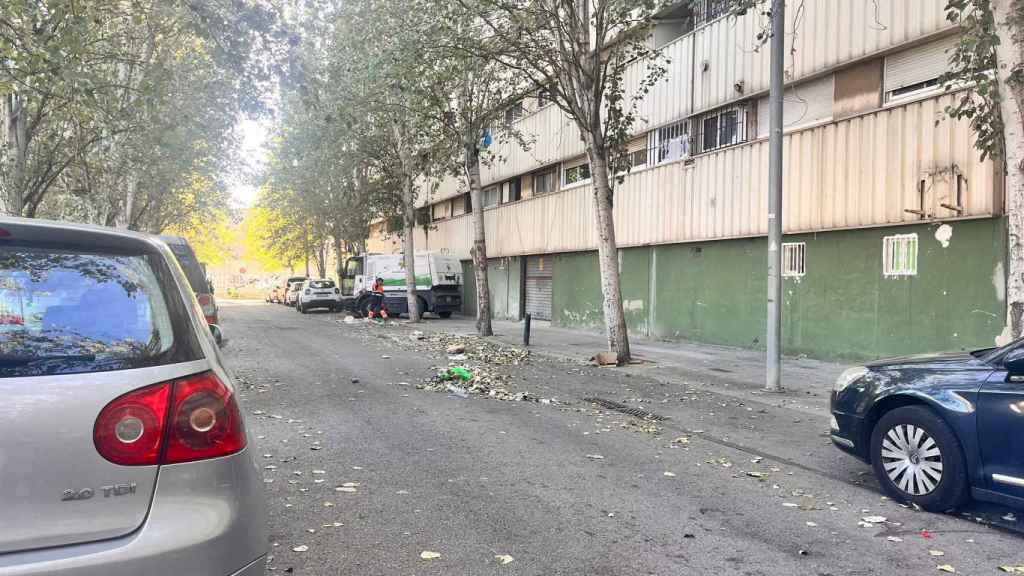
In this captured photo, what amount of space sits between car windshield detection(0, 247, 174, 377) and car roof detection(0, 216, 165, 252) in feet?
0.14

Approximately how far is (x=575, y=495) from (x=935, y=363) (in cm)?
277

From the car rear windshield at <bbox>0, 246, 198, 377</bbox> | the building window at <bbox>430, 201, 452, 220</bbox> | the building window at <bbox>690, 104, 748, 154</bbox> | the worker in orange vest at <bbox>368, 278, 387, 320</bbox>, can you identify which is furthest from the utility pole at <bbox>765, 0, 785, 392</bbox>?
the building window at <bbox>430, 201, 452, 220</bbox>

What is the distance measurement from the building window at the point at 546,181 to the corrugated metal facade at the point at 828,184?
285 cm

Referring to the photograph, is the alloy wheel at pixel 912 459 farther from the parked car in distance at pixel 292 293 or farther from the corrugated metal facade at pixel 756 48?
the parked car in distance at pixel 292 293

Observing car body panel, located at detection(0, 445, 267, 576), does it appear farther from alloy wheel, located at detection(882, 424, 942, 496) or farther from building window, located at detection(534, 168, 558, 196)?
building window, located at detection(534, 168, 558, 196)

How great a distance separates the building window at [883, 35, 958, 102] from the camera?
11.4 meters

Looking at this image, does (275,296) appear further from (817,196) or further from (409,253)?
(817,196)

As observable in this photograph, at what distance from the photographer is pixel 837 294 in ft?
43.2

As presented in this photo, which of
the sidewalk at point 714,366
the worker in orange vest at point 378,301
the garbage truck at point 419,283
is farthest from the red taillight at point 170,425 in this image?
the garbage truck at point 419,283

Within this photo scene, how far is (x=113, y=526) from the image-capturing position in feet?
6.84

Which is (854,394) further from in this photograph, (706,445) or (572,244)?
(572,244)

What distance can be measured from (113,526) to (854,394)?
5.08 metres

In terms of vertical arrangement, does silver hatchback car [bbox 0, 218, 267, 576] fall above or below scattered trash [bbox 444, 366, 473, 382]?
above

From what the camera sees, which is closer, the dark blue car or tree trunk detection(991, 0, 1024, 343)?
the dark blue car
